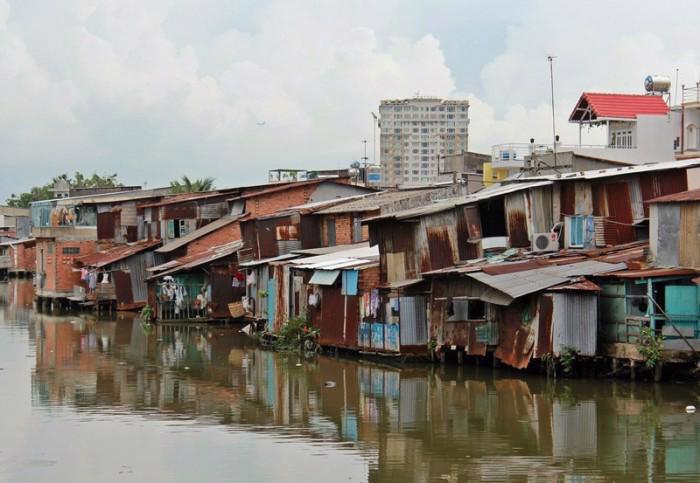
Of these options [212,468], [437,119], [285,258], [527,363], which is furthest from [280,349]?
[437,119]

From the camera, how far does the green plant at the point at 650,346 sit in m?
22.5

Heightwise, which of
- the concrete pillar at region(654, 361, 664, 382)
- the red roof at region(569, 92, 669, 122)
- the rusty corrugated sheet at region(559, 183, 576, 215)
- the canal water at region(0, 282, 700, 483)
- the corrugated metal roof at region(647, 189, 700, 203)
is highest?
the red roof at region(569, 92, 669, 122)

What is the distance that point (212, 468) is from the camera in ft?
Answer: 57.7

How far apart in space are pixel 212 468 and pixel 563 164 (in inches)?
903

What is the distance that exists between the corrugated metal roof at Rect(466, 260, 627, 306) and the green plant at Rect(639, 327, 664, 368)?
1.83 metres

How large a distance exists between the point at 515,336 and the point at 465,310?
6.73ft

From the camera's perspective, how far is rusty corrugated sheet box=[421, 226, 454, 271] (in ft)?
94.3

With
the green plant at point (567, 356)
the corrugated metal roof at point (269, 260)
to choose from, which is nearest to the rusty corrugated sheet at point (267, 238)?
the corrugated metal roof at point (269, 260)

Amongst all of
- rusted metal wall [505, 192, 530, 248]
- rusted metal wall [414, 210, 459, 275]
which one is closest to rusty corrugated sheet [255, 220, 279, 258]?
rusted metal wall [414, 210, 459, 275]

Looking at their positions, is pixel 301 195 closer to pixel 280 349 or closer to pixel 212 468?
pixel 280 349

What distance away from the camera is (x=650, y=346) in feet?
74.1

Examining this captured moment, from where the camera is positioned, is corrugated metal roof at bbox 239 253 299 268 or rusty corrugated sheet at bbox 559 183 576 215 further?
corrugated metal roof at bbox 239 253 299 268

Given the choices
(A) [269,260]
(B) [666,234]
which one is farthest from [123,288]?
(B) [666,234]

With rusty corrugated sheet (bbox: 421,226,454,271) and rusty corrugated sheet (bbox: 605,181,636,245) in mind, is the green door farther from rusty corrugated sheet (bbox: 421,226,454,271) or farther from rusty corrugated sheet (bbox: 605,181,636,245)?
rusty corrugated sheet (bbox: 421,226,454,271)
